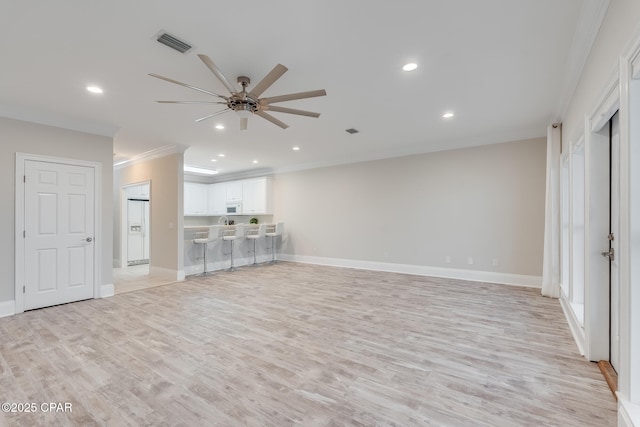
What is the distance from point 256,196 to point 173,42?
246 inches

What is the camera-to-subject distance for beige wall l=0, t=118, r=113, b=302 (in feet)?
12.5

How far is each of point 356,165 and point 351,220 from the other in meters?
1.36

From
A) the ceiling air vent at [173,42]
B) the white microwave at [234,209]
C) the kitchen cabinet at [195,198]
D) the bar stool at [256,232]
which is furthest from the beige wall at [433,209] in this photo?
the ceiling air vent at [173,42]

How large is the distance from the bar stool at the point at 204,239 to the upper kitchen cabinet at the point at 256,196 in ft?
6.97

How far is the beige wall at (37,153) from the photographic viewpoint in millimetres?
3797

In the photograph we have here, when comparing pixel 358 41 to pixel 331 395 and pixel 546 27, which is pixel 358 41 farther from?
pixel 331 395

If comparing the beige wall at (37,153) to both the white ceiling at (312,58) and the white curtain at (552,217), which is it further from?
the white curtain at (552,217)

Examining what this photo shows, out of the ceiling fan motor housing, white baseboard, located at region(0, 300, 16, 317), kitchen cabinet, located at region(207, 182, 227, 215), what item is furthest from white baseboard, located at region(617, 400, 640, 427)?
kitchen cabinet, located at region(207, 182, 227, 215)

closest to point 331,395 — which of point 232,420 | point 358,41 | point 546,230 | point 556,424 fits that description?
point 232,420

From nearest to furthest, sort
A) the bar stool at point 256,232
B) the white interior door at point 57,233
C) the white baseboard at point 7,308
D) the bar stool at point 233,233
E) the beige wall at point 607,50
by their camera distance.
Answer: the beige wall at point 607,50
the white baseboard at point 7,308
the white interior door at point 57,233
the bar stool at point 233,233
the bar stool at point 256,232

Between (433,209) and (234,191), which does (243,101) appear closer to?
(433,209)

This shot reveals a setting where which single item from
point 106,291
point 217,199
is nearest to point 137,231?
point 217,199

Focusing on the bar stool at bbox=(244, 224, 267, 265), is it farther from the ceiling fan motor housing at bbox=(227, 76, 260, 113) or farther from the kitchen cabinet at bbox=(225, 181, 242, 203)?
the ceiling fan motor housing at bbox=(227, 76, 260, 113)

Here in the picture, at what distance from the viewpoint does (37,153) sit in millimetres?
4066
